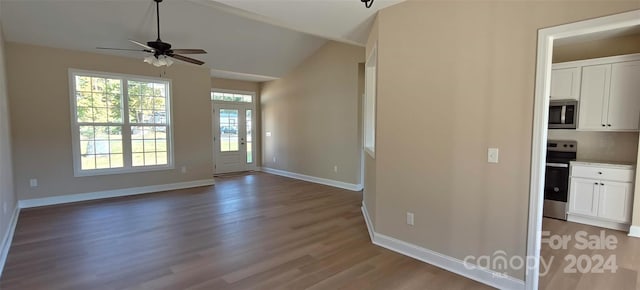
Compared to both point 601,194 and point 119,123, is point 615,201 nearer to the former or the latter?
point 601,194

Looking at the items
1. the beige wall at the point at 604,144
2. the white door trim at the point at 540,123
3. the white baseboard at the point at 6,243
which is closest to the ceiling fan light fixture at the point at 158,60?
the white baseboard at the point at 6,243

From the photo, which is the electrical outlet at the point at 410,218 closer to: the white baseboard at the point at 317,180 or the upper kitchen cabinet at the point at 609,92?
the upper kitchen cabinet at the point at 609,92

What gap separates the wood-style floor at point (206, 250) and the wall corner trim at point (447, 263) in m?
0.08

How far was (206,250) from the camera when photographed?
307 centimetres

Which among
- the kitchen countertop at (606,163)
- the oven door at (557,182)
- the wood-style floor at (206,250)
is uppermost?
the kitchen countertop at (606,163)

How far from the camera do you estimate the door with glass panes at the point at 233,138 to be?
7855 millimetres

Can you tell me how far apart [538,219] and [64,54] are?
6.68 m

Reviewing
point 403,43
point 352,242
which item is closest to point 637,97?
point 403,43

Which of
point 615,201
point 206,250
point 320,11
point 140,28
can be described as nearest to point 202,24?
point 140,28

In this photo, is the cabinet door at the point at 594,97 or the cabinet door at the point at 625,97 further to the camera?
the cabinet door at the point at 594,97

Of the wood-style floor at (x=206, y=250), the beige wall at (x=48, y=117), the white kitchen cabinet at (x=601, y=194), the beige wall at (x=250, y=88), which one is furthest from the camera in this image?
the beige wall at (x=250, y=88)

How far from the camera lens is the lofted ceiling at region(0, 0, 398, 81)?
9.82 feet

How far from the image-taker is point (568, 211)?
4012 millimetres

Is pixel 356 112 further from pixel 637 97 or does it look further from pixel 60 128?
pixel 60 128
